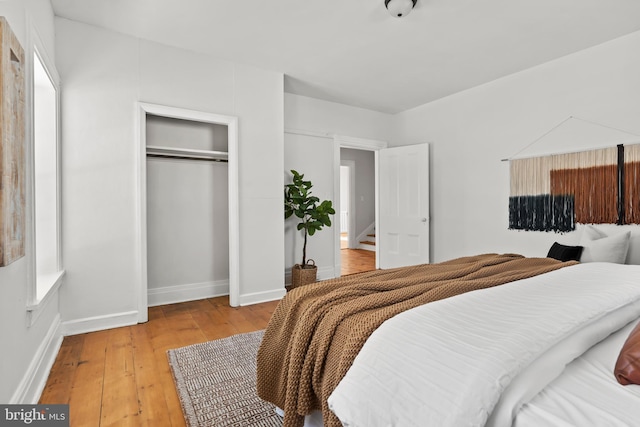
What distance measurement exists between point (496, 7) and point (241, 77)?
2404mm

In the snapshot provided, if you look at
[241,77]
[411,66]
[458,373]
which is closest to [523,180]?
[411,66]

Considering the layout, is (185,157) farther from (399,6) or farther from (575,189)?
(575,189)

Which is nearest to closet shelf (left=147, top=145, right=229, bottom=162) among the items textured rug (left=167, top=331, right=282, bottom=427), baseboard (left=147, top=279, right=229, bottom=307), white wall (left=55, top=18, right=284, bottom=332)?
white wall (left=55, top=18, right=284, bottom=332)

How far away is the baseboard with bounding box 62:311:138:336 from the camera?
9.16 ft

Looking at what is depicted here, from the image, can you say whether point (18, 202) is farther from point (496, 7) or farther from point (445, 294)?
point (496, 7)

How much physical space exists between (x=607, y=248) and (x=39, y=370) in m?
4.26

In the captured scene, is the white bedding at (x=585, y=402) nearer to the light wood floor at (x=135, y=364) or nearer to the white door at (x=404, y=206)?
the light wood floor at (x=135, y=364)

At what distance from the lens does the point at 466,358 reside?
0.85m

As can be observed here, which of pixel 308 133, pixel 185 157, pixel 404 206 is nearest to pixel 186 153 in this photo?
pixel 185 157

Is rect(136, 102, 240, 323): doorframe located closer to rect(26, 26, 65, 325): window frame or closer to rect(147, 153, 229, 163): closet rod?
rect(147, 153, 229, 163): closet rod

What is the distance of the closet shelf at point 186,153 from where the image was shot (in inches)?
140

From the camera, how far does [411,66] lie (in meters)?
3.66

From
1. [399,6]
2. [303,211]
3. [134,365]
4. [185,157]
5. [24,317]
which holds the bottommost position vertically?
[134,365]

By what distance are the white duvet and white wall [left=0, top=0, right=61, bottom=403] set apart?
1552mm
